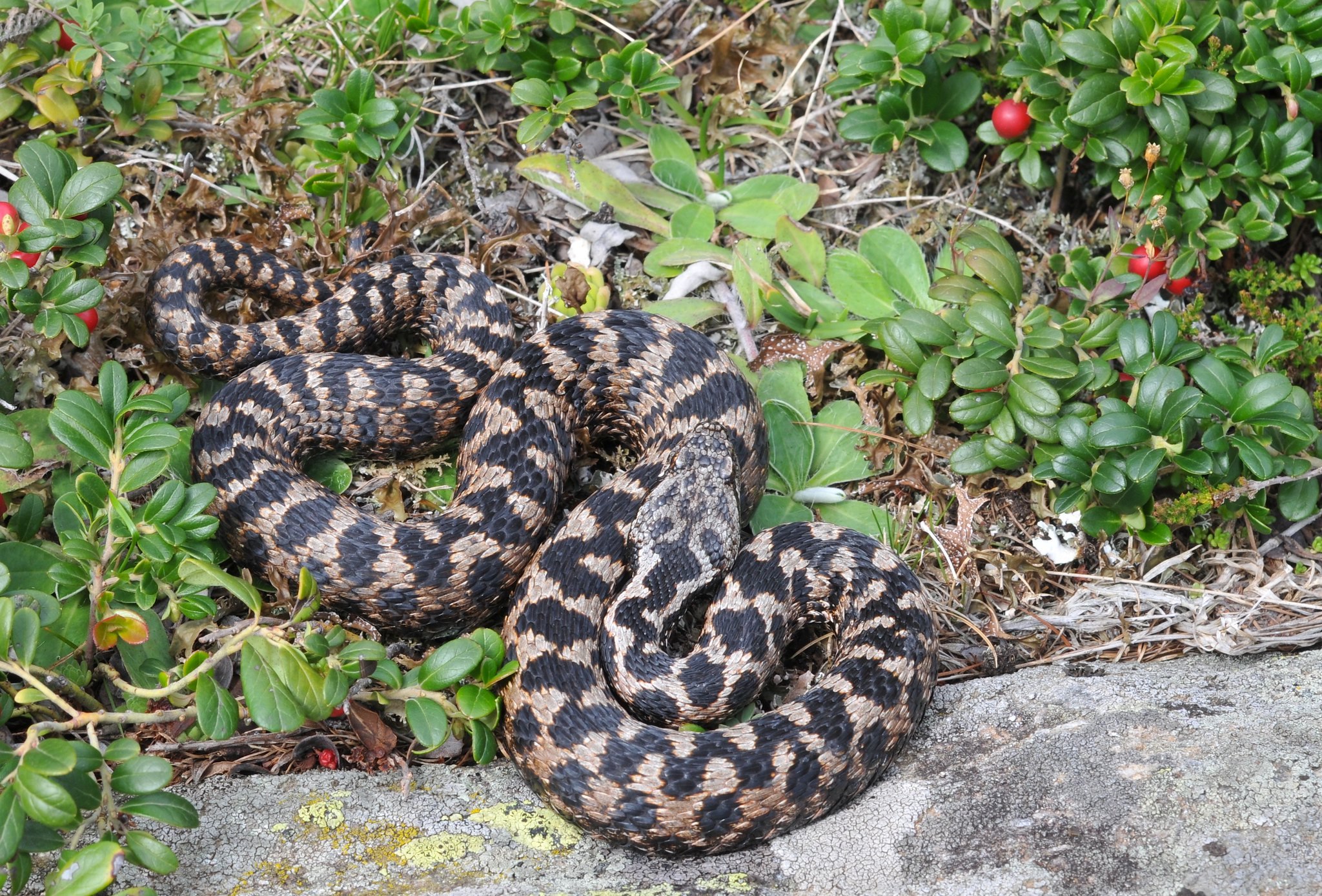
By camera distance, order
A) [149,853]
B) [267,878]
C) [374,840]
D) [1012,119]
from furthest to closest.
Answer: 1. [1012,119]
2. [374,840]
3. [267,878]
4. [149,853]

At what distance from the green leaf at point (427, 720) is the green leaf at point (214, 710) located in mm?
648

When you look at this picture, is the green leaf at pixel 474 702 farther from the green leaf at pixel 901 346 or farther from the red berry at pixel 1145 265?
the red berry at pixel 1145 265

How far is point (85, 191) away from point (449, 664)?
2.62m

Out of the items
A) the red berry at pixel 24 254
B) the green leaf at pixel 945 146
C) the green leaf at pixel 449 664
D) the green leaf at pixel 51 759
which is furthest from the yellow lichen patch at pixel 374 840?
the green leaf at pixel 945 146

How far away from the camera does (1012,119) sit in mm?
5707

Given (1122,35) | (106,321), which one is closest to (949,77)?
(1122,35)

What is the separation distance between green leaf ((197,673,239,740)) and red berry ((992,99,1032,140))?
493 cm

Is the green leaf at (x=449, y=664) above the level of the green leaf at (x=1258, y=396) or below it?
below

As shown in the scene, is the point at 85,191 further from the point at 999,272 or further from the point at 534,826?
the point at 999,272

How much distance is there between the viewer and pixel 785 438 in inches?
222

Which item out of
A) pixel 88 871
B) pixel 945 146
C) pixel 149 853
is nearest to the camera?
pixel 88 871

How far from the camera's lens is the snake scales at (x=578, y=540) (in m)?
4.22

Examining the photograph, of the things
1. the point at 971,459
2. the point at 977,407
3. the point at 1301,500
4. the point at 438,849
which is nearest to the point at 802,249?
the point at 977,407

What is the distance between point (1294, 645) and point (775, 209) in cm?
354
